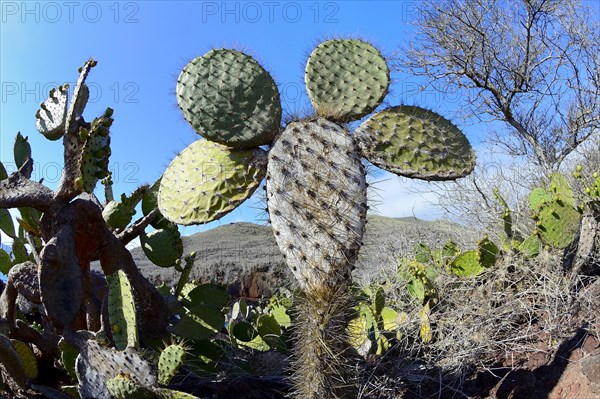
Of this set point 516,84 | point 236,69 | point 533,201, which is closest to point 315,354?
point 236,69

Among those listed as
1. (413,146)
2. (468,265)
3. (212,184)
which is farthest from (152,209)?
(468,265)

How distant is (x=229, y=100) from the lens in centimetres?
291

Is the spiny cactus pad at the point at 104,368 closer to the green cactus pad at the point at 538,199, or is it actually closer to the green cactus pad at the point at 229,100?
the green cactus pad at the point at 229,100

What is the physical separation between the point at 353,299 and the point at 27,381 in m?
1.66

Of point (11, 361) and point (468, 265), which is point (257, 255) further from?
point (11, 361)

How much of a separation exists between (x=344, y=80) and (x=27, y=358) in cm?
215

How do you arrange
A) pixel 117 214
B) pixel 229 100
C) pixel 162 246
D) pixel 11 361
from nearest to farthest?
pixel 11 361 → pixel 229 100 → pixel 117 214 → pixel 162 246

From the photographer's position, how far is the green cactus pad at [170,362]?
238 cm

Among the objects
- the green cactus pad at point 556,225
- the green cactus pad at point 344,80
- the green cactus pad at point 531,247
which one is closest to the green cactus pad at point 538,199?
the green cactus pad at point 556,225

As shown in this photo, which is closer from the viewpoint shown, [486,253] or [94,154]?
[94,154]

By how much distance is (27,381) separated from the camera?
9.55 ft

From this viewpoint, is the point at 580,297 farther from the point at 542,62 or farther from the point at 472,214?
the point at 542,62

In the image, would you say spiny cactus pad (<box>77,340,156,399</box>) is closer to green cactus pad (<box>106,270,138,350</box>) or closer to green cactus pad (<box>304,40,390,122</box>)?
green cactus pad (<box>106,270,138,350</box>)

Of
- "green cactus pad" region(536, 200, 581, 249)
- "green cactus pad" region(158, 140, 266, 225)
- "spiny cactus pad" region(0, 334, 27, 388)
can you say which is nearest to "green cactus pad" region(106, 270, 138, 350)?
"green cactus pad" region(158, 140, 266, 225)
